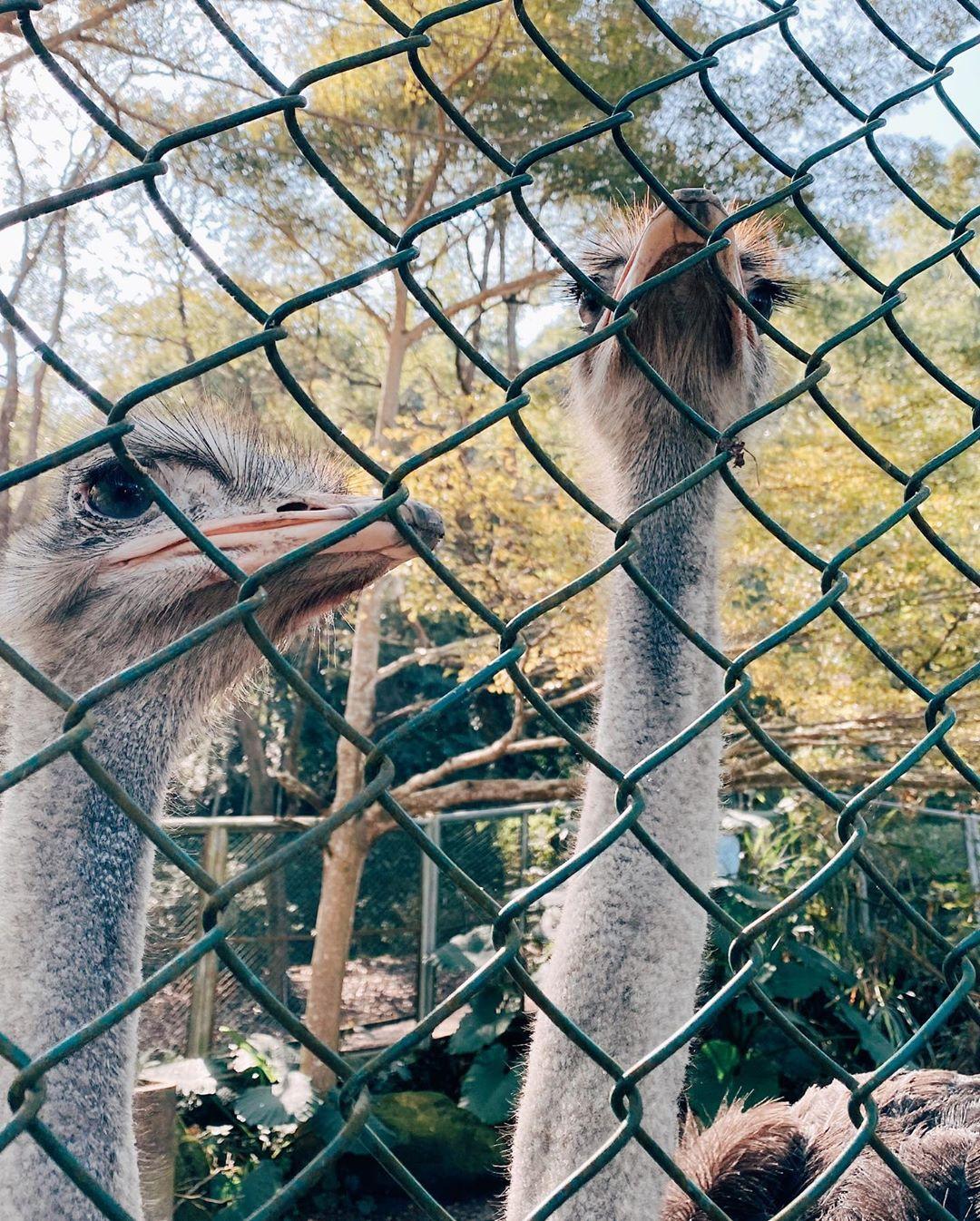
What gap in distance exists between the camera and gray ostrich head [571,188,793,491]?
8.17ft

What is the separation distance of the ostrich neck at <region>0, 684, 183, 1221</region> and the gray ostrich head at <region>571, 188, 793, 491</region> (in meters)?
1.27

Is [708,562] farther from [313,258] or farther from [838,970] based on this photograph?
[313,258]

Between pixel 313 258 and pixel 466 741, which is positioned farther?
pixel 466 741

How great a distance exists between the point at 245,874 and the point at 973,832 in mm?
8801

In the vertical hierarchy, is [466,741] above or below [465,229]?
below

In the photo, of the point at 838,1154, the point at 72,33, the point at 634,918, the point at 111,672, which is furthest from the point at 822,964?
the point at 72,33

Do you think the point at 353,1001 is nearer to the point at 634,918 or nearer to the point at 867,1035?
the point at 867,1035

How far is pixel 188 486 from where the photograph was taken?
2.24 m

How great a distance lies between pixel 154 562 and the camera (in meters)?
2.06

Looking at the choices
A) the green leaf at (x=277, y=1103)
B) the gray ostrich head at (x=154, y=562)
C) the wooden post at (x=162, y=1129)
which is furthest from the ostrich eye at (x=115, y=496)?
the green leaf at (x=277, y=1103)

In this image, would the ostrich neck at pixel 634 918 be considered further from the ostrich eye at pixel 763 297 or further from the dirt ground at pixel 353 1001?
the dirt ground at pixel 353 1001

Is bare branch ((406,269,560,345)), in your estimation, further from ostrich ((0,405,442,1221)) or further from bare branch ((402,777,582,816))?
ostrich ((0,405,442,1221))

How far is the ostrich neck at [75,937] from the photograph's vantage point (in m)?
1.64

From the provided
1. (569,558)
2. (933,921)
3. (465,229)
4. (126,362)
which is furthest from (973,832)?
(126,362)
